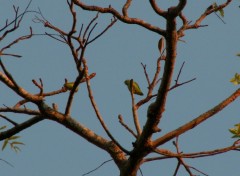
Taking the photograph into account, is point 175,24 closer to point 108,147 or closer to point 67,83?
point 108,147

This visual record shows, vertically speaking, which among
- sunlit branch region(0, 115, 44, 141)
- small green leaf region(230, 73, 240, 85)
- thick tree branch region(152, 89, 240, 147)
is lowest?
thick tree branch region(152, 89, 240, 147)

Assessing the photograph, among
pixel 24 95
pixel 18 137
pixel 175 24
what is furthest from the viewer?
pixel 18 137

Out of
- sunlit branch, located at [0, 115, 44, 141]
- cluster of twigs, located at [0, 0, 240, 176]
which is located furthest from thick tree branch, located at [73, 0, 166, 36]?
sunlit branch, located at [0, 115, 44, 141]

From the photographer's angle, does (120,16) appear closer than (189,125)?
Yes

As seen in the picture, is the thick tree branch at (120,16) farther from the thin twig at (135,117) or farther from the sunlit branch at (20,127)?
the sunlit branch at (20,127)

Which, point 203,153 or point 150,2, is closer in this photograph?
point 150,2

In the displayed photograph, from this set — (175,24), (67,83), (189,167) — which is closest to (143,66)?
(67,83)

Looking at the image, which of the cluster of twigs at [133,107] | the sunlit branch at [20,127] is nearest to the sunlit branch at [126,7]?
the cluster of twigs at [133,107]

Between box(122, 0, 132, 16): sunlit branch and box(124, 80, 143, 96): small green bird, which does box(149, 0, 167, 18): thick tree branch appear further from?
box(124, 80, 143, 96): small green bird

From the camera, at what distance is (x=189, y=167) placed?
347cm

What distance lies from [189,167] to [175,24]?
1.29m

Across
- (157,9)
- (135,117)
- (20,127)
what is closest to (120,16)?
(157,9)

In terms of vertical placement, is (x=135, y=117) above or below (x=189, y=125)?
above

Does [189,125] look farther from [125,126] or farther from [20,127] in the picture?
[20,127]
